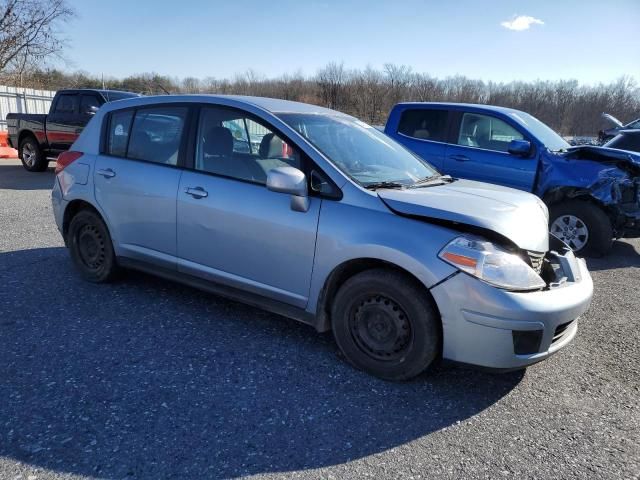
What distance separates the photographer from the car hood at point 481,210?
2.86 m

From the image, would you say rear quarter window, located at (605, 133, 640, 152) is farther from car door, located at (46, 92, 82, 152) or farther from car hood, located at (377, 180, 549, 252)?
car door, located at (46, 92, 82, 152)

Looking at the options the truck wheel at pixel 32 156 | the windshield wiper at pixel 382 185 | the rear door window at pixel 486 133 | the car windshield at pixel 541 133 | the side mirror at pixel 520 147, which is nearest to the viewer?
the windshield wiper at pixel 382 185

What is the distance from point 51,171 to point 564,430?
13556 mm

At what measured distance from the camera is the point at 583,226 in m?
6.39

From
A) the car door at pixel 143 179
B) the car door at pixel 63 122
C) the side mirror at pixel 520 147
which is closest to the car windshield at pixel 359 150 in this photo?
the car door at pixel 143 179

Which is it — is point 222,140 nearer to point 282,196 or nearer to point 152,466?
point 282,196

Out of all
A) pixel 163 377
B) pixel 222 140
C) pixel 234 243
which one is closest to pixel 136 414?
pixel 163 377

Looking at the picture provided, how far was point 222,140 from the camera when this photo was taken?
375 cm

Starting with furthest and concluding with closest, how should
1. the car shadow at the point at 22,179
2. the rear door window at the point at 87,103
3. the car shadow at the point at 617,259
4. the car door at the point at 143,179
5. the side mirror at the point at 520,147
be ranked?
the rear door window at the point at 87,103
the car shadow at the point at 22,179
the side mirror at the point at 520,147
the car shadow at the point at 617,259
the car door at the point at 143,179

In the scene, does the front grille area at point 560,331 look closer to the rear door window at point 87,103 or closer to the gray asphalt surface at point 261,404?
the gray asphalt surface at point 261,404

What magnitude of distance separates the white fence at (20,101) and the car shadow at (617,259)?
2026 centimetres

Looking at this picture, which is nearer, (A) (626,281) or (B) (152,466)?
(B) (152,466)

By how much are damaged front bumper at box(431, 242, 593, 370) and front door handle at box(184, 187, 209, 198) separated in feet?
6.01

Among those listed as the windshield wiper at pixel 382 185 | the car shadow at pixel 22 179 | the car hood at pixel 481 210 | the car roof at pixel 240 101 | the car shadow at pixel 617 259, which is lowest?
Answer: the car shadow at pixel 22 179
